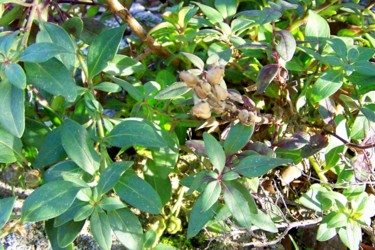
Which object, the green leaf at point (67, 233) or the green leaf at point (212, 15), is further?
the green leaf at point (212, 15)

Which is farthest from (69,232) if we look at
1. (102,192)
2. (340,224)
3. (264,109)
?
(264,109)

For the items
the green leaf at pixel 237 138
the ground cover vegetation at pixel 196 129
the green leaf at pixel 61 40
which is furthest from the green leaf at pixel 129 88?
the green leaf at pixel 237 138

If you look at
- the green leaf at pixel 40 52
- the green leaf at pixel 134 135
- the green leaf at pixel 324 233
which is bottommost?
the green leaf at pixel 324 233

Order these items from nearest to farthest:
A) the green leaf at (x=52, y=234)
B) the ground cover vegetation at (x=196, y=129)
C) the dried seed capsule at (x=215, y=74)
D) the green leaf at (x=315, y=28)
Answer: the dried seed capsule at (x=215, y=74), the ground cover vegetation at (x=196, y=129), the green leaf at (x=52, y=234), the green leaf at (x=315, y=28)

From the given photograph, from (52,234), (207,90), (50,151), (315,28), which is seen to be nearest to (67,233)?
(52,234)

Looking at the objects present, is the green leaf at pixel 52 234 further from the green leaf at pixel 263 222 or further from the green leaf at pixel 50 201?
the green leaf at pixel 263 222

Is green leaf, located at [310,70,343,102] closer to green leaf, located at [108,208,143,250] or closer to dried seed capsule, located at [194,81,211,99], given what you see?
dried seed capsule, located at [194,81,211,99]

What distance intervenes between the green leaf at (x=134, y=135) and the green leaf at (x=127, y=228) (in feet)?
0.44

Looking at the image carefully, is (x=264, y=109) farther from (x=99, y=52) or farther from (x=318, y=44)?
(x=99, y=52)

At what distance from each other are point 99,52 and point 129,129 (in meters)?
0.18

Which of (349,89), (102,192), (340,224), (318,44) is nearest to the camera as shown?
(102,192)

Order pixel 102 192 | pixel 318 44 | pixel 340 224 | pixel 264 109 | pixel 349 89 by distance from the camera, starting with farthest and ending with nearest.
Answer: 1. pixel 264 109
2. pixel 349 89
3. pixel 318 44
4. pixel 340 224
5. pixel 102 192

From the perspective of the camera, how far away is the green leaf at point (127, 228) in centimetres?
106

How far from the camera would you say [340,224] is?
3.66ft
